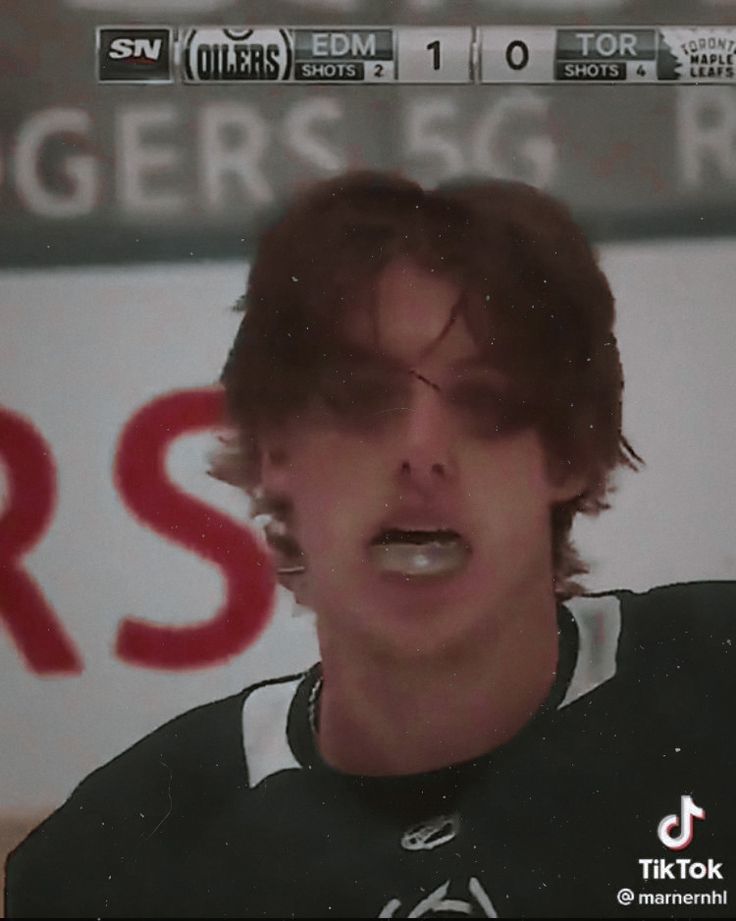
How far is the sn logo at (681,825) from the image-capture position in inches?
22.9

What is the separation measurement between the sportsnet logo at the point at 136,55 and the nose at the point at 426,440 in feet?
0.84

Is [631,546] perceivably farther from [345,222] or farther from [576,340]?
[345,222]

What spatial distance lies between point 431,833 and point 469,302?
1.08 ft

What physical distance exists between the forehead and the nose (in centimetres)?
2

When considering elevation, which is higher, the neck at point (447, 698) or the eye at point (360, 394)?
the eye at point (360, 394)

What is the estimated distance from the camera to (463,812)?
0.58 meters

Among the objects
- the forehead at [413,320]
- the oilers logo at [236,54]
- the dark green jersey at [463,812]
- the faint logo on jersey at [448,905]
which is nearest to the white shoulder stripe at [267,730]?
the dark green jersey at [463,812]

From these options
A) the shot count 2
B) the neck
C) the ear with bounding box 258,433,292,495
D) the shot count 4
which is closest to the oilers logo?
the shot count 2

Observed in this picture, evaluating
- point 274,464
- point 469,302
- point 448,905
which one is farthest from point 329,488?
point 448,905

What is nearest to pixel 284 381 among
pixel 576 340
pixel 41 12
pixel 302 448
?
pixel 302 448

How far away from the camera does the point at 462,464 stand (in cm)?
57

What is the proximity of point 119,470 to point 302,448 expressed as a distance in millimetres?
120

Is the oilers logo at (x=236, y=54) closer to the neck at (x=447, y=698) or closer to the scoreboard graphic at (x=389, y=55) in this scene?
the scoreboard graphic at (x=389, y=55)

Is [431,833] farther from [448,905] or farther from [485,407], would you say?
[485,407]
